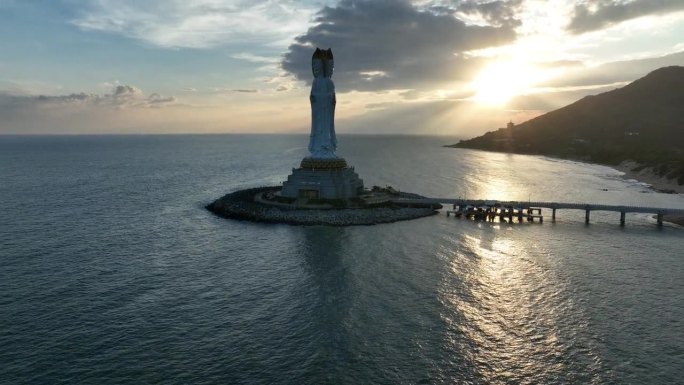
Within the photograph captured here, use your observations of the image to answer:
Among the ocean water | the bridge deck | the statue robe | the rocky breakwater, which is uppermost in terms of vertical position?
the statue robe

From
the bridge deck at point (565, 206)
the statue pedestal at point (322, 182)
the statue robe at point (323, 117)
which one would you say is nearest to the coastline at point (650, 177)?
the bridge deck at point (565, 206)

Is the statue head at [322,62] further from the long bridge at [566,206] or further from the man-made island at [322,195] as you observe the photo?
the long bridge at [566,206]

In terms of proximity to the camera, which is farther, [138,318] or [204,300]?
[204,300]

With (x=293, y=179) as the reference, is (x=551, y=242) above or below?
below

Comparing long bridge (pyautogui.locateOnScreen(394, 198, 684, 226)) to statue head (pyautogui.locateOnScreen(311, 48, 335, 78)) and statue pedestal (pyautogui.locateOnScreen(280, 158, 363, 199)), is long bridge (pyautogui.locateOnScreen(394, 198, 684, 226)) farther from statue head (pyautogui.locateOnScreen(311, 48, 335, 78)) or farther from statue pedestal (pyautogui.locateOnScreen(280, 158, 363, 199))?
statue head (pyautogui.locateOnScreen(311, 48, 335, 78))

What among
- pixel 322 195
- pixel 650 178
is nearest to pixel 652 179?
pixel 650 178

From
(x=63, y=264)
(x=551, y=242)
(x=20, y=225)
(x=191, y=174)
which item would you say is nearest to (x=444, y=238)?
(x=551, y=242)

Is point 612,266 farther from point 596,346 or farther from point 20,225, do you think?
point 20,225

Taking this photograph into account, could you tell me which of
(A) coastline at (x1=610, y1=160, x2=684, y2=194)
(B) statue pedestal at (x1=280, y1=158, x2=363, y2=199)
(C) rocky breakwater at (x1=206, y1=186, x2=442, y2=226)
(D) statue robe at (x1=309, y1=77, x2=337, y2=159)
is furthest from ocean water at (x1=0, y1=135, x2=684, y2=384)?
(A) coastline at (x1=610, y1=160, x2=684, y2=194)

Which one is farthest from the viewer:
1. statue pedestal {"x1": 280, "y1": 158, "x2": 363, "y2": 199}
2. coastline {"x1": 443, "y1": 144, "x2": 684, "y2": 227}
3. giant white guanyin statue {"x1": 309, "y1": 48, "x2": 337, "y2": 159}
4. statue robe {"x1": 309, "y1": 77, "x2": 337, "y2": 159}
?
statue robe {"x1": 309, "y1": 77, "x2": 337, "y2": 159}
